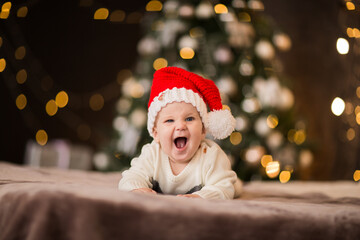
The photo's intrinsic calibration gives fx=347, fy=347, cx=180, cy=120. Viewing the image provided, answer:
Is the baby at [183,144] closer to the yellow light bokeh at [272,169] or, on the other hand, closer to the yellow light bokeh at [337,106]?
the yellow light bokeh at [272,169]

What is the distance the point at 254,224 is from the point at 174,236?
18cm

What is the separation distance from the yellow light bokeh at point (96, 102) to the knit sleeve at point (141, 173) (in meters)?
3.01

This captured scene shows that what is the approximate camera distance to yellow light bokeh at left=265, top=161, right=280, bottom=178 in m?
2.54

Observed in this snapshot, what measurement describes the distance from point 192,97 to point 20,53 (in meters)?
3.01

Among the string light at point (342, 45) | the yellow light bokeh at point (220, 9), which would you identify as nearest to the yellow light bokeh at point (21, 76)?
the yellow light bokeh at point (220, 9)

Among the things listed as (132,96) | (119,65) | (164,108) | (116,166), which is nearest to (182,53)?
(132,96)

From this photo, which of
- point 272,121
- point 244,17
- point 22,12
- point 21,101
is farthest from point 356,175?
point 22,12

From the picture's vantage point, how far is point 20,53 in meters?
3.54

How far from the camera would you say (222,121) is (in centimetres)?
113

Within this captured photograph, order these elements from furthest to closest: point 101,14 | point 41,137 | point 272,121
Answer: point 101,14
point 41,137
point 272,121

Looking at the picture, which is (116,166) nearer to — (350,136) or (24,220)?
(24,220)

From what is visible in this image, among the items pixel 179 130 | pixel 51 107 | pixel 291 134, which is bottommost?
pixel 179 130

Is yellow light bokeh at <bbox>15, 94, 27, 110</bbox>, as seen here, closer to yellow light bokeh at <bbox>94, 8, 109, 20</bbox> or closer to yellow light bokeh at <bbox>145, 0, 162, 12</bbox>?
yellow light bokeh at <bbox>94, 8, 109, 20</bbox>

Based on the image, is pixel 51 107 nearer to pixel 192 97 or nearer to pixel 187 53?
pixel 187 53
